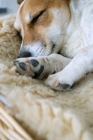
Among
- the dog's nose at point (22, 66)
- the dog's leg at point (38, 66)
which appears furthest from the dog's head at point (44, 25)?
the dog's nose at point (22, 66)

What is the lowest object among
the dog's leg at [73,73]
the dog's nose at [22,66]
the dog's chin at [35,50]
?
the dog's leg at [73,73]

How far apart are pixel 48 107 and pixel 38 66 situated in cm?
32

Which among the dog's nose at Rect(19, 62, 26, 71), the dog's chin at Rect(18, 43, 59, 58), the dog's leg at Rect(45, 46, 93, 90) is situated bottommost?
the dog's leg at Rect(45, 46, 93, 90)

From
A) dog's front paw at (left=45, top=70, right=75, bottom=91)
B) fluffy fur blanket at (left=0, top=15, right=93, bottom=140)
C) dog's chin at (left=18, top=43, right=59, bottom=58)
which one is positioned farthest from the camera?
dog's chin at (left=18, top=43, right=59, bottom=58)

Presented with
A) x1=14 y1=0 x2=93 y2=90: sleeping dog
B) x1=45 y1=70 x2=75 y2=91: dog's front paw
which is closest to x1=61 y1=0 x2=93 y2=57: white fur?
x1=14 y1=0 x2=93 y2=90: sleeping dog

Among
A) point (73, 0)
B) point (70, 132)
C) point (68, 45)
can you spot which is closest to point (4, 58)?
point (68, 45)

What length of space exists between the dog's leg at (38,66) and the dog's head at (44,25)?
119 millimetres

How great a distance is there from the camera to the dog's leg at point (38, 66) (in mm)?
868

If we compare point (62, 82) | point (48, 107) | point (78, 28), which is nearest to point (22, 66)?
point (62, 82)

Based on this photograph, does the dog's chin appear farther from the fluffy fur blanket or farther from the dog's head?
the fluffy fur blanket

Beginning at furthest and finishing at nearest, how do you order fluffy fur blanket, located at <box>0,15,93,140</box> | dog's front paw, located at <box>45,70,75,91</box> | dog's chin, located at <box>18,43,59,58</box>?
dog's chin, located at <box>18,43,59,58</box> → dog's front paw, located at <box>45,70,75,91</box> → fluffy fur blanket, located at <box>0,15,93,140</box>

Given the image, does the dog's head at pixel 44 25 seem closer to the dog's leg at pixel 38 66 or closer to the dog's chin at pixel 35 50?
the dog's chin at pixel 35 50

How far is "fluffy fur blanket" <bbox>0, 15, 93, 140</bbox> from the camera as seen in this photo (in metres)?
0.54

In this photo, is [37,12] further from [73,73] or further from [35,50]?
[73,73]
